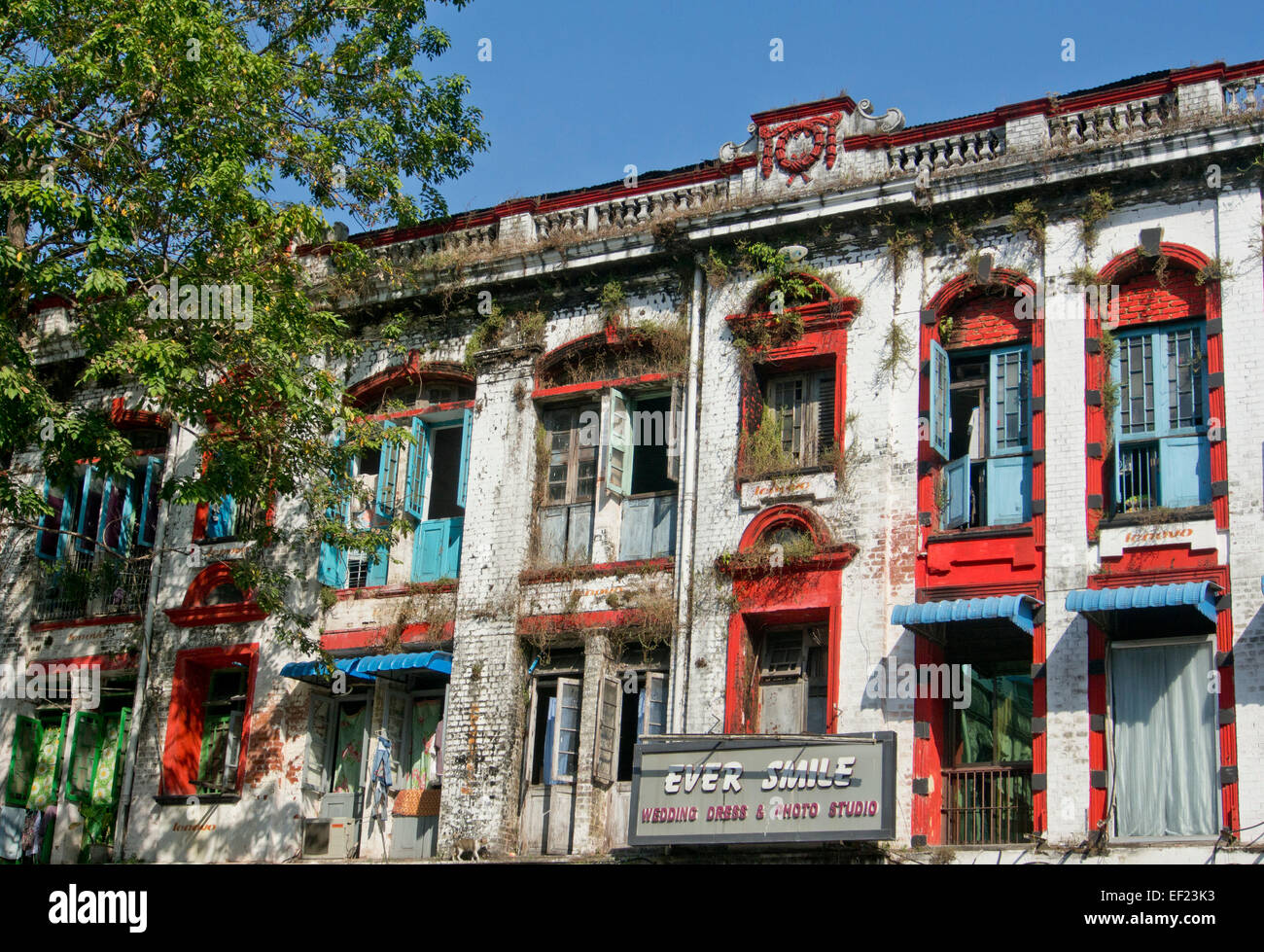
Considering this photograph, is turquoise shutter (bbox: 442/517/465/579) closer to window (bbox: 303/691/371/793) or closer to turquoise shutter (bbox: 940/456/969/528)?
window (bbox: 303/691/371/793)

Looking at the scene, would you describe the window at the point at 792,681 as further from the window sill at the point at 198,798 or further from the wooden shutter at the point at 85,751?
the wooden shutter at the point at 85,751

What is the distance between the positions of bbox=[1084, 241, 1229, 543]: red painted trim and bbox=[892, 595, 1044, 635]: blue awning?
95cm

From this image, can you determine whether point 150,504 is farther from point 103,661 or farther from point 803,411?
point 803,411

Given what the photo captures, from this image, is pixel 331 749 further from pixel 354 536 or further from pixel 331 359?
pixel 331 359

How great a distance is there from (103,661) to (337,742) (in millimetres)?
3612

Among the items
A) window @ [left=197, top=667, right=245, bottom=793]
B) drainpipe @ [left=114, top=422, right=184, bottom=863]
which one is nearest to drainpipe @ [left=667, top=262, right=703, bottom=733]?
window @ [left=197, top=667, right=245, bottom=793]

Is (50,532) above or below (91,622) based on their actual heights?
above

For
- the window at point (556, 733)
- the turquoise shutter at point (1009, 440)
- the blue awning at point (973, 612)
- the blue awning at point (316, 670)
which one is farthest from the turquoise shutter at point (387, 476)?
the turquoise shutter at point (1009, 440)

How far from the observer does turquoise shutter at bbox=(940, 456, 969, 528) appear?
1773cm

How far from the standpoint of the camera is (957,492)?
706 inches

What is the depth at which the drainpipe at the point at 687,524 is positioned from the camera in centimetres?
1834

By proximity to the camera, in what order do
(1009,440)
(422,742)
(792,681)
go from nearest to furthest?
(1009,440) → (792,681) → (422,742)

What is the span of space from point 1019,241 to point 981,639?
4.17 metres

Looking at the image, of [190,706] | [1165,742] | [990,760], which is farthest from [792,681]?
[190,706]
